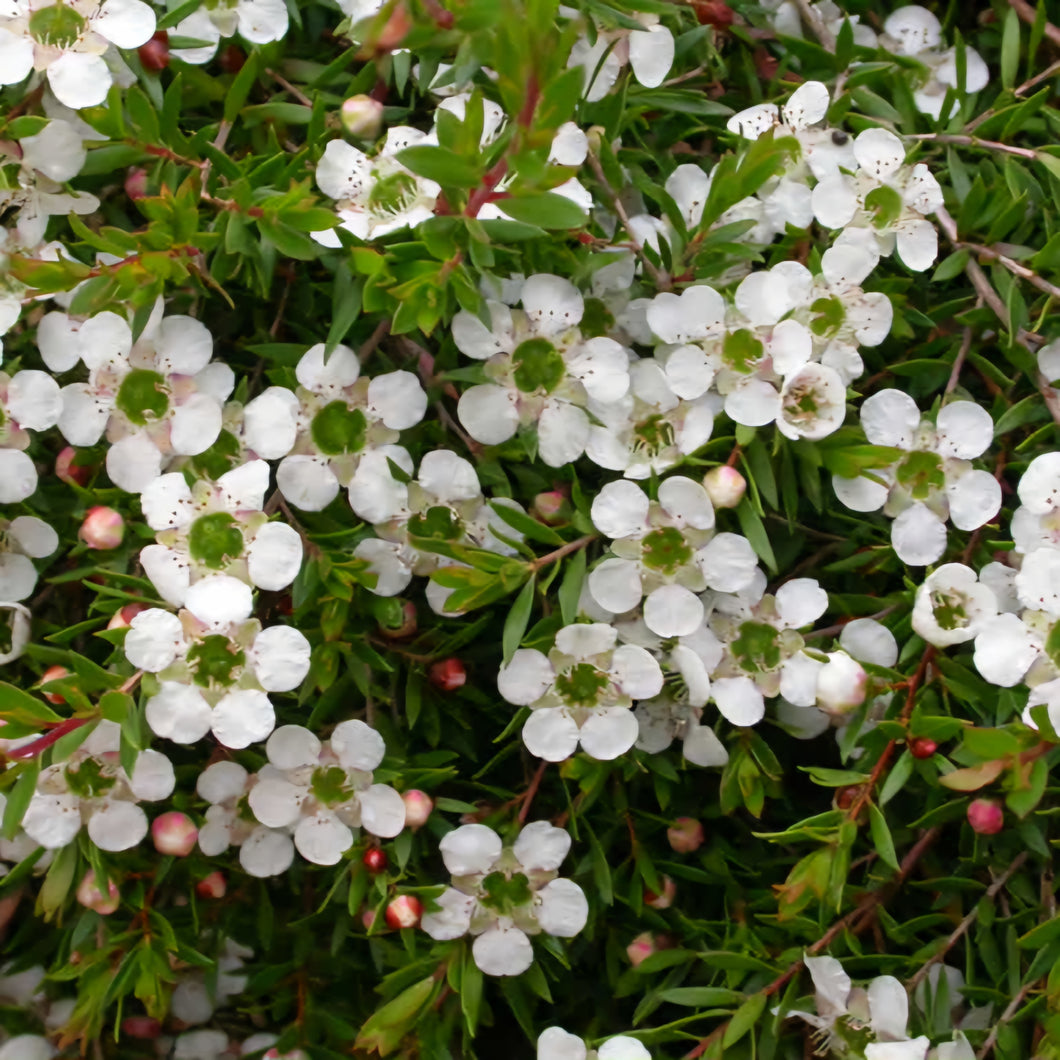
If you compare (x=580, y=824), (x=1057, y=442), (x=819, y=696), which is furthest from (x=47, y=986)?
(x=1057, y=442)

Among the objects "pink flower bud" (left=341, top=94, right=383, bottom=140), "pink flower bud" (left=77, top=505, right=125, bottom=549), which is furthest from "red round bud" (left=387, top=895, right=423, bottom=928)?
"pink flower bud" (left=341, top=94, right=383, bottom=140)

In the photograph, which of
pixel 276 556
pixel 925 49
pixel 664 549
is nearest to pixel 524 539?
pixel 664 549

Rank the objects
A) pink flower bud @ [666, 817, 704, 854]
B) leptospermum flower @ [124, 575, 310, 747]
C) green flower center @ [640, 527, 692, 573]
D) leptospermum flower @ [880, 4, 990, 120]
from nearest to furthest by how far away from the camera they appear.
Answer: leptospermum flower @ [124, 575, 310, 747]
green flower center @ [640, 527, 692, 573]
pink flower bud @ [666, 817, 704, 854]
leptospermum flower @ [880, 4, 990, 120]

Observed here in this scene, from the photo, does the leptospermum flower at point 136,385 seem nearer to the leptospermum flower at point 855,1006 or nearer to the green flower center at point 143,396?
the green flower center at point 143,396

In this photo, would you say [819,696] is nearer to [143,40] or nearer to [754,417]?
[754,417]

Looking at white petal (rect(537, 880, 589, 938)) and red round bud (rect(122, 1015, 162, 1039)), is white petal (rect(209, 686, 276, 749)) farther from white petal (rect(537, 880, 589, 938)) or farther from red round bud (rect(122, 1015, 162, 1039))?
red round bud (rect(122, 1015, 162, 1039))

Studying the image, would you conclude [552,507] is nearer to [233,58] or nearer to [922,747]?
[922,747]

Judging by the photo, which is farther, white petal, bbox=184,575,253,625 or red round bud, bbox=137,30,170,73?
red round bud, bbox=137,30,170,73
